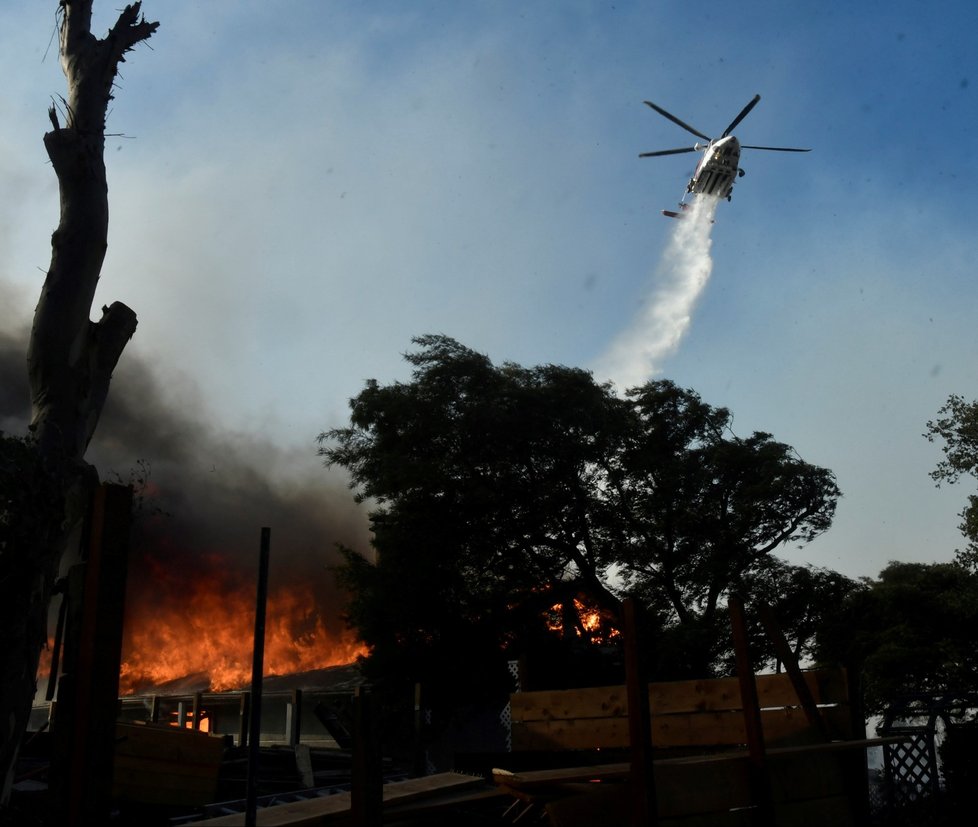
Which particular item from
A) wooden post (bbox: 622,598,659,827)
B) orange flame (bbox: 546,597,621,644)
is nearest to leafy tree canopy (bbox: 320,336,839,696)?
orange flame (bbox: 546,597,621,644)

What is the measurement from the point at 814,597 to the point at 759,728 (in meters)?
26.6

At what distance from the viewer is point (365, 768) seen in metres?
5.43

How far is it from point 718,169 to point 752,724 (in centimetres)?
4470

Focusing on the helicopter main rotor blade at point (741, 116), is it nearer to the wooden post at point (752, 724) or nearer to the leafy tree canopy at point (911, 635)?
the leafy tree canopy at point (911, 635)

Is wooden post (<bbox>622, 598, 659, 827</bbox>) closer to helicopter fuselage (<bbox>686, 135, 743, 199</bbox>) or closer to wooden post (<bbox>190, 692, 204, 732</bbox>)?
wooden post (<bbox>190, 692, 204, 732</bbox>)

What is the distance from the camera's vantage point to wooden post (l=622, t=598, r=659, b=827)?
724cm

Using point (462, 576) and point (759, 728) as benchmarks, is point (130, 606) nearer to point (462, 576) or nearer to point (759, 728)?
point (462, 576)

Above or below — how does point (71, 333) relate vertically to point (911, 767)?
above

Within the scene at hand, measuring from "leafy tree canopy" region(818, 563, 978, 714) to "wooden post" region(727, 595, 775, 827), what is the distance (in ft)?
78.0

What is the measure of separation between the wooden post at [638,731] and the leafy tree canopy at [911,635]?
25.5 meters

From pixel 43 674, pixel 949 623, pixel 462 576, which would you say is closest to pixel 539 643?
pixel 462 576

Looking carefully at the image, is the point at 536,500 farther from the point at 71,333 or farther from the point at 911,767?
the point at 71,333

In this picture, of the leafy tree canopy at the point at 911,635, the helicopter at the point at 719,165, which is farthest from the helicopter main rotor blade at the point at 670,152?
the leafy tree canopy at the point at 911,635

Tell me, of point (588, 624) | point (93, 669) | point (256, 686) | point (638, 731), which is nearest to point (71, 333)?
point (93, 669)
